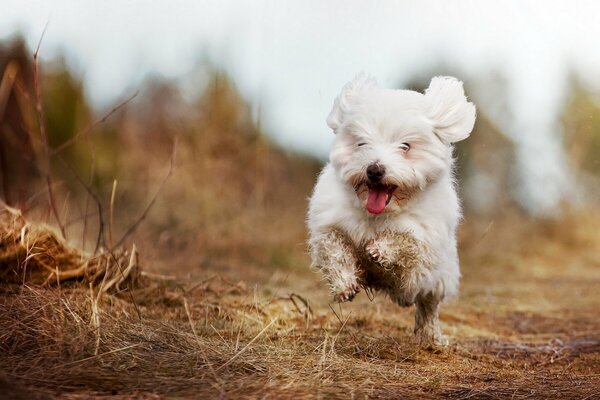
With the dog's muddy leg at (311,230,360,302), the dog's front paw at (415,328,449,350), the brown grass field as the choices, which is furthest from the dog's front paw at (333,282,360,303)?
the dog's front paw at (415,328,449,350)

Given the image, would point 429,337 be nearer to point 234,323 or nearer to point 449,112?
point 234,323

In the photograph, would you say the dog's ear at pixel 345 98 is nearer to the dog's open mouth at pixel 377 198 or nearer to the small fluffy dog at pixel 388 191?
the small fluffy dog at pixel 388 191

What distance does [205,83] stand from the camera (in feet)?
49.4

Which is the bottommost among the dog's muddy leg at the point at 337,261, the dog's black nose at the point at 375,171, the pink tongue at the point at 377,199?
the dog's muddy leg at the point at 337,261

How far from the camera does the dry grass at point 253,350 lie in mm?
3562

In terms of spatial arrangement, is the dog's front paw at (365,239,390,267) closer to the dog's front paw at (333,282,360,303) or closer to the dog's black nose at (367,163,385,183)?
the dog's front paw at (333,282,360,303)

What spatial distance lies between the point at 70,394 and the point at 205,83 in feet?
40.0

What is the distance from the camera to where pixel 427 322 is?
5730mm

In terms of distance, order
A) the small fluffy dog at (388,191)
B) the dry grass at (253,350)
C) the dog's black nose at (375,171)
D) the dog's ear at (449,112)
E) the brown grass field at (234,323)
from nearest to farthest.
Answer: the dry grass at (253,350) → the brown grass field at (234,323) → the dog's black nose at (375,171) → the small fluffy dog at (388,191) → the dog's ear at (449,112)

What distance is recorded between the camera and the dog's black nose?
14.6 ft

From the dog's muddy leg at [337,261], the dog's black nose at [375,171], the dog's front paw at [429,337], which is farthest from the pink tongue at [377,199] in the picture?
the dog's front paw at [429,337]

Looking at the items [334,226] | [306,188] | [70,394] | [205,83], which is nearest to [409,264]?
[334,226]

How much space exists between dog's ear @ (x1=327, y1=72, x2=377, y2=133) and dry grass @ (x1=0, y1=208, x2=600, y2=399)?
1.32m

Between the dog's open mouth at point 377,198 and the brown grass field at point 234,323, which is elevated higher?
the dog's open mouth at point 377,198
